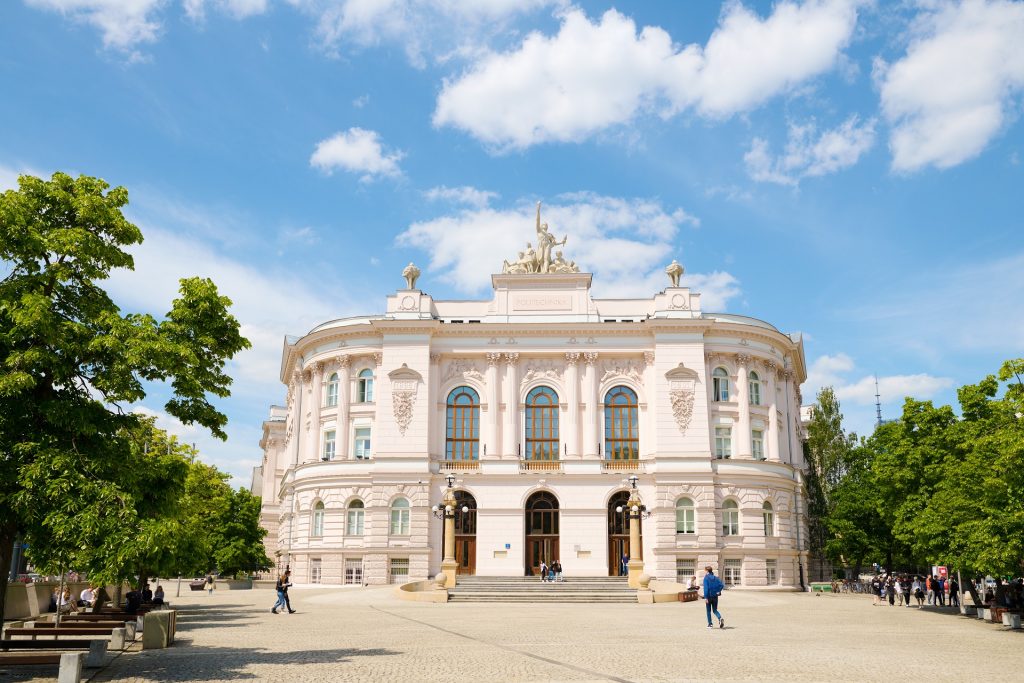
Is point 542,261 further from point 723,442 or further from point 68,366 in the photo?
point 68,366

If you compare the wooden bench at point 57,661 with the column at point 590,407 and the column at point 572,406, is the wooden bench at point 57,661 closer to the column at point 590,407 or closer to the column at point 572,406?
the column at point 572,406

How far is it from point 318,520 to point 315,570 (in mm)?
3129

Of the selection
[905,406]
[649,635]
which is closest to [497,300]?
[905,406]

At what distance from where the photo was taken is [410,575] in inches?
2176

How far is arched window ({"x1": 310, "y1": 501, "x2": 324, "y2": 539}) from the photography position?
57.9m

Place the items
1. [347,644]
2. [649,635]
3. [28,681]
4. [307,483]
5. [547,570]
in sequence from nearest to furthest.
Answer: [28,681], [347,644], [649,635], [547,570], [307,483]

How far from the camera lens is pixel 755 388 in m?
59.9

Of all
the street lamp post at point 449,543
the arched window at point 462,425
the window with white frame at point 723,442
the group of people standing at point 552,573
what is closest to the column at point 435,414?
the arched window at point 462,425

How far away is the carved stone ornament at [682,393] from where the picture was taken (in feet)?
187

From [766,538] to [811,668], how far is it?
40146 mm

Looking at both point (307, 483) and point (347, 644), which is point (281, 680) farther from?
point (307, 483)

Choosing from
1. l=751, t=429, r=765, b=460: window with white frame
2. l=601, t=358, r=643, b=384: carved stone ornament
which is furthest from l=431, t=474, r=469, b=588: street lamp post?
l=751, t=429, r=765, b=460: window with white frame

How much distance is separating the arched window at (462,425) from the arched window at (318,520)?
8.67 meters

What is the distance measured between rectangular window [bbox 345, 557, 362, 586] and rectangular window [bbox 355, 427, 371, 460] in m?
6.57
